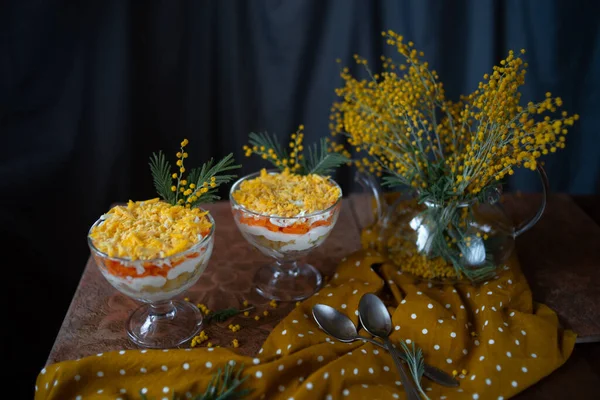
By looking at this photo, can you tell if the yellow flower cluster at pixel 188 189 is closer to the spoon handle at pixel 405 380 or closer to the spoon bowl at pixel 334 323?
the spoon bowl at pixel 334 323

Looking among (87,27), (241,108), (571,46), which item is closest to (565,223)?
(571,46)

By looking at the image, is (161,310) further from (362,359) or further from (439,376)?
(439,376)

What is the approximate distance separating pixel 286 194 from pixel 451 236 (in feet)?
1.25

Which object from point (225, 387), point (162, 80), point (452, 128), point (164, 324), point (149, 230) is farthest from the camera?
point (162, 80)

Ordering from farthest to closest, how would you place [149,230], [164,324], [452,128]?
[452,128] → [164,324] → [149,230]

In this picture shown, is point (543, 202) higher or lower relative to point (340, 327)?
higher

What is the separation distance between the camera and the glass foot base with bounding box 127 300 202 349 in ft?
3.75

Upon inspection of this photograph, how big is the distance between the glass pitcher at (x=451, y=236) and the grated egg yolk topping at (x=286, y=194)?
168mm

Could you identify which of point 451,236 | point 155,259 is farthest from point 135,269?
point 451,236

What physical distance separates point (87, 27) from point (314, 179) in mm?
911

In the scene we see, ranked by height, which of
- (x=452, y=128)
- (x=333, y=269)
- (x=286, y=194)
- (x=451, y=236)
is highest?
(x=452, y=128)

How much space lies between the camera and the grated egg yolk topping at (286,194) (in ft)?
3.97

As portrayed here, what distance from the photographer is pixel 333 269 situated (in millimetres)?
1417

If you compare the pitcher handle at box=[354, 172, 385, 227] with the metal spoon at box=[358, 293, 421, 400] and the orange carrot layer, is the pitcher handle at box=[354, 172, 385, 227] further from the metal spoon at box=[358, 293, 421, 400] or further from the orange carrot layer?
the orange carrot layer
